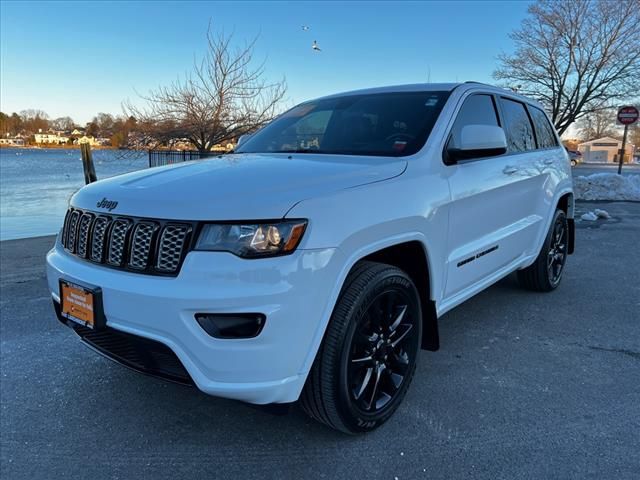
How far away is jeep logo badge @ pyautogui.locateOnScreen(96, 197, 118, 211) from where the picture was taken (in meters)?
2.25

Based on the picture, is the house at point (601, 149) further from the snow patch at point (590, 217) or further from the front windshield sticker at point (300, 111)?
the front windshield sticker at point (300, 111)

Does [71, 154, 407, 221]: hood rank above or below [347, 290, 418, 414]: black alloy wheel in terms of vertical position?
above

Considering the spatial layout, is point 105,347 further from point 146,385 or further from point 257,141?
point 257,141

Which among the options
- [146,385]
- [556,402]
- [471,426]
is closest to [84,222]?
[146,385]

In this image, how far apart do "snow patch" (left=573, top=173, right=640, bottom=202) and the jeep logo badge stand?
13580 mm

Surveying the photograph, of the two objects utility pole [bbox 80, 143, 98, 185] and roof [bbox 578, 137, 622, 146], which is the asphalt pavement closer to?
utility pole [bbox 80, 143, 98, 185]

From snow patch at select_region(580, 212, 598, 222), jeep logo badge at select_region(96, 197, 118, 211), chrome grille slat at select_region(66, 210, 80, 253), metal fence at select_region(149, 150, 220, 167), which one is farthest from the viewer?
metal fence at select_region(149, 150, 220, 167)

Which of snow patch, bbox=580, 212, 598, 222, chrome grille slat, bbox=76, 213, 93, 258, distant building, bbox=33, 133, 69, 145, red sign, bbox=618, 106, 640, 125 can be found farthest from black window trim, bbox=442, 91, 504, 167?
distant building, bbox=33, 133, 69, 145

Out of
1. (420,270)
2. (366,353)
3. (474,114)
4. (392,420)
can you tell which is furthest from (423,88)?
(392,420)

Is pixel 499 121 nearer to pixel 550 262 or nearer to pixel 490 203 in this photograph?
pixel 490 203

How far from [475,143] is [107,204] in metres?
2.07

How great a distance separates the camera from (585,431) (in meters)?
2.50

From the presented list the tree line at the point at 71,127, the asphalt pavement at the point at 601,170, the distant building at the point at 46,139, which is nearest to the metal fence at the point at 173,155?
the tree line at the point at 71,127

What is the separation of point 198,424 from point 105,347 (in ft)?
2.20
